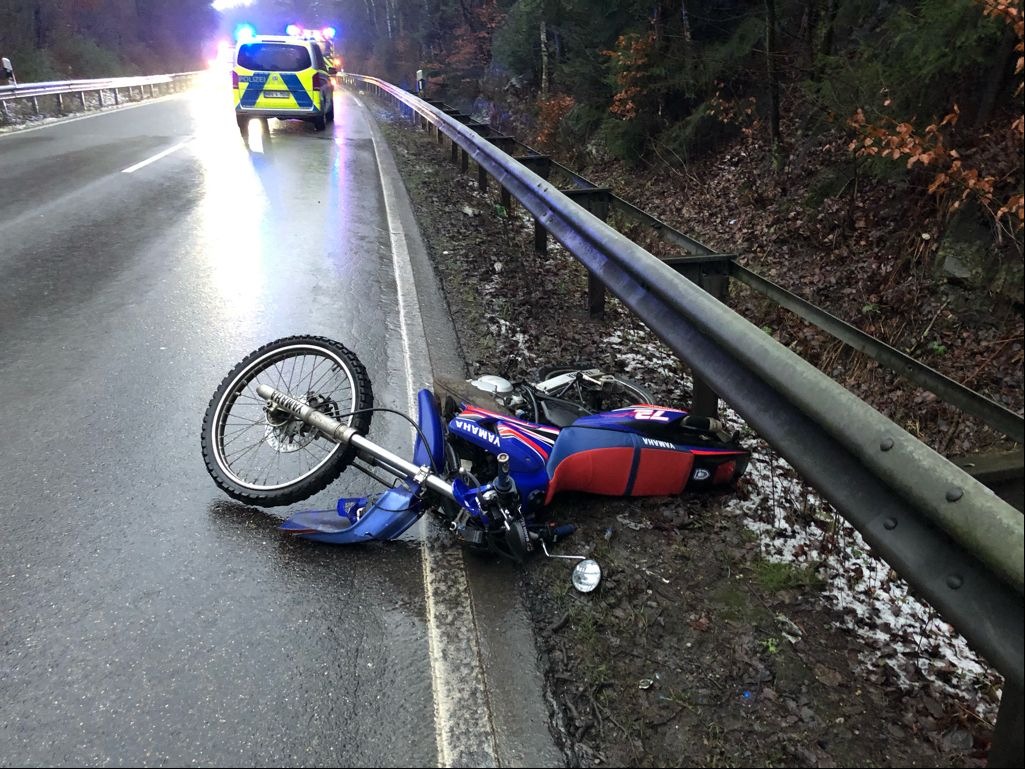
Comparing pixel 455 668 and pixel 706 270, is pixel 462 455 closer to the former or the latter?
pixel 455 668

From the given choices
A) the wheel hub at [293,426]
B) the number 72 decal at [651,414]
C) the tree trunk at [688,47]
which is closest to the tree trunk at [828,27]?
the tree trunk at [688,47]

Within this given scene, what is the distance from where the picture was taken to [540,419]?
12.4ft

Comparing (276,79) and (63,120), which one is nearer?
(276,79)

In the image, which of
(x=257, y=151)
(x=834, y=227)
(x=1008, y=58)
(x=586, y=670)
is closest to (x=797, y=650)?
(x=586, y=670)

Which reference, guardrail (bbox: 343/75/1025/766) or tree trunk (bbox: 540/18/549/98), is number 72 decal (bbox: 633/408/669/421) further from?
tree trunk (bbox: 540/18/549/98)

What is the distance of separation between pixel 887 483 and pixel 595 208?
472 cm

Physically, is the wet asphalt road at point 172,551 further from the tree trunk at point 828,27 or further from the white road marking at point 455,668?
the tree trunk at point 828,27

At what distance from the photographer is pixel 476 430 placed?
3.40 metres

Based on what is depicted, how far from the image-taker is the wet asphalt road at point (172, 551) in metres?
2.35

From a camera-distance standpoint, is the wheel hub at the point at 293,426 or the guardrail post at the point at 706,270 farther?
the guardrail post at the point at 706,270

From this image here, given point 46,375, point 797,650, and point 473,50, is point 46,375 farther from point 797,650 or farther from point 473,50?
point 473,50

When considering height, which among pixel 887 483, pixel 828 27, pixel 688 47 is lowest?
pixel 887 483

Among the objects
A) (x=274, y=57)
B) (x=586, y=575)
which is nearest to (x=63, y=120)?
(x=274, y=57)

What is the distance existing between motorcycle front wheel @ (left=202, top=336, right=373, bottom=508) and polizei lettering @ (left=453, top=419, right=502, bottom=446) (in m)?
0.48
